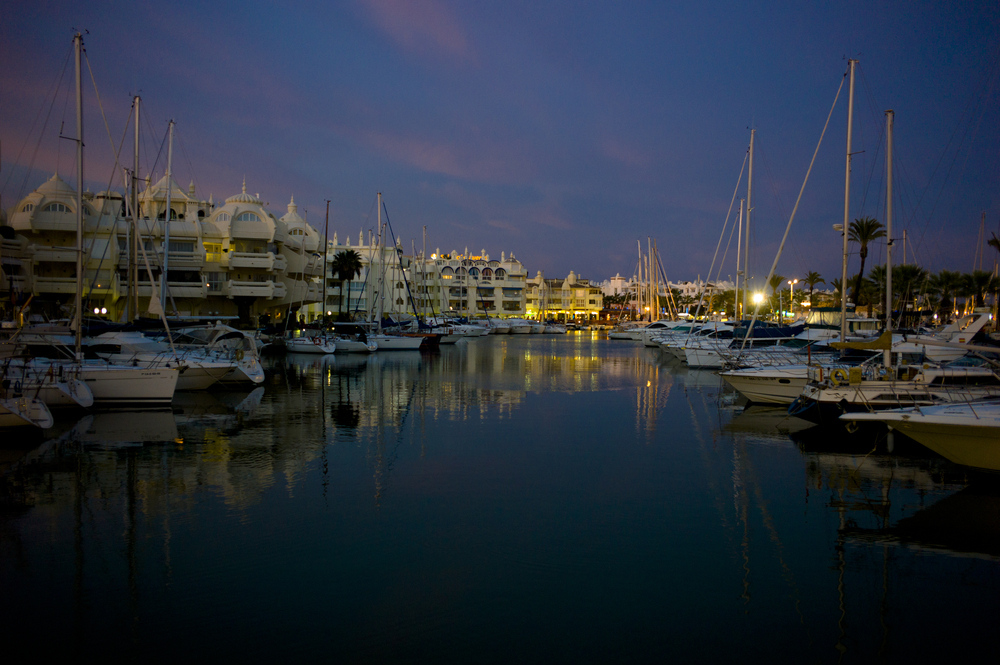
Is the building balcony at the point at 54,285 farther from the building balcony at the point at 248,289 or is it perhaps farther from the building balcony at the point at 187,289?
the building balcony at the point at 248,289

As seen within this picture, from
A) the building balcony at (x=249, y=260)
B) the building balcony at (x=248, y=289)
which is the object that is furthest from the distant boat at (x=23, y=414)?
the building balcony at (x=249, y=260)

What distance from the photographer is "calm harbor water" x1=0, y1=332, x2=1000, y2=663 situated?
7.41 metres

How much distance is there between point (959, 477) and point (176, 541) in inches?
580

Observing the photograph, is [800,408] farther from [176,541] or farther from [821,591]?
[176,541]

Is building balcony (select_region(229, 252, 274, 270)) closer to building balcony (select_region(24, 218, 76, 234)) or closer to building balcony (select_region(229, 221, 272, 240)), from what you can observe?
building balcony (select_region(229, 221, 272, 240))

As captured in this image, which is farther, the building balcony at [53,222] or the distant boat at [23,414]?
the building balcony at [53,222]

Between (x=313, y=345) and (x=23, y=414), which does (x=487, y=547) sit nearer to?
(x=23, y=414)

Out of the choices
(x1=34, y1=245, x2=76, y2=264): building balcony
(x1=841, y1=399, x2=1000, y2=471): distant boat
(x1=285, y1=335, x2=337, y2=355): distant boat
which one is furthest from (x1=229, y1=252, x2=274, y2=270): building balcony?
(x1=841, y1=399, x2=1000, y2=471): distant boat

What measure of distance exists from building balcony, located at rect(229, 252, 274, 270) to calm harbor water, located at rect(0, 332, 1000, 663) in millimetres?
36787

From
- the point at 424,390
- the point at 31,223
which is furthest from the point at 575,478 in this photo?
the point at 31,223

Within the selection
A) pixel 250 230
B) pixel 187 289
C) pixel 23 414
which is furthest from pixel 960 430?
pixel 250 230

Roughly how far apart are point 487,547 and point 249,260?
161ft

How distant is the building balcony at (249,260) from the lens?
5369 cm

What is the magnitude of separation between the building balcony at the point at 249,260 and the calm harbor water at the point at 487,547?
3679 centimetres
